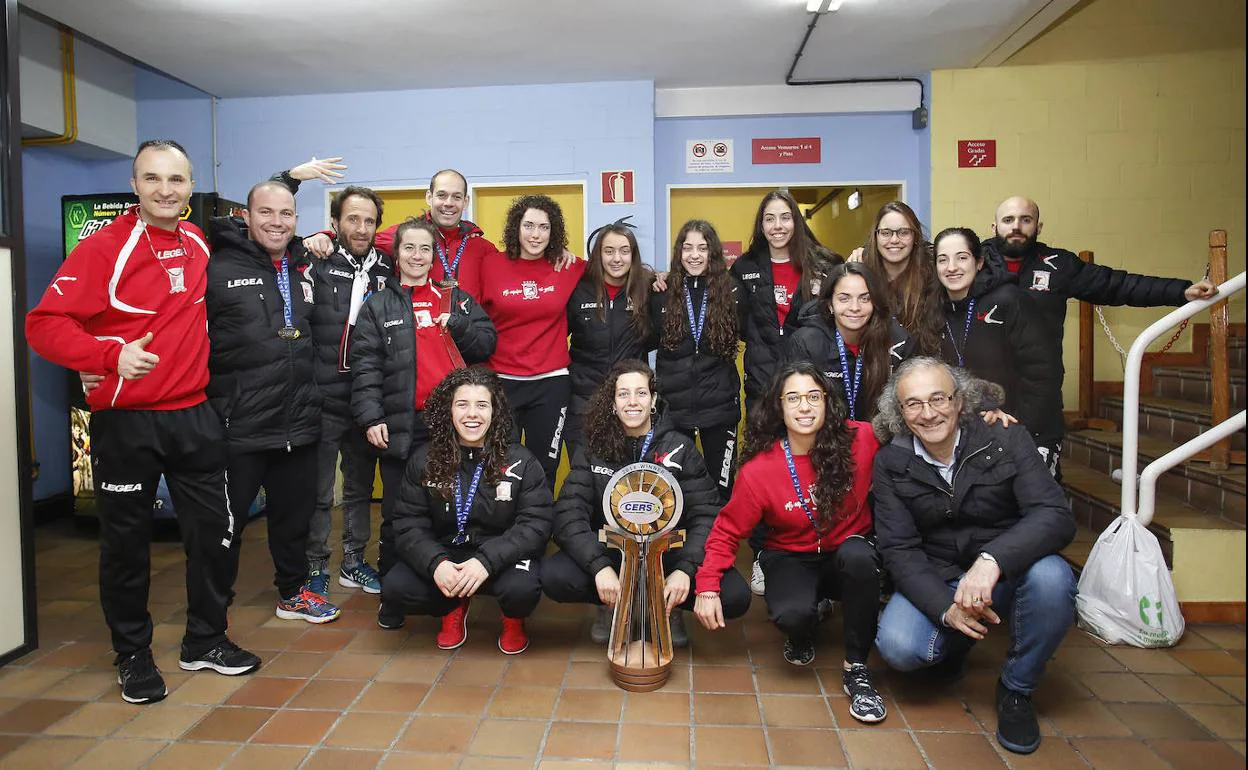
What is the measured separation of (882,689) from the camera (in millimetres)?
2504

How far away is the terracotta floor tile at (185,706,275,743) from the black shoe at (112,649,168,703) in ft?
0.74

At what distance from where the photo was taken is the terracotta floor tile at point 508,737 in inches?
85.4

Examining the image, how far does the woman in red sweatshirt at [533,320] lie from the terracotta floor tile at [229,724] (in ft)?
4.85

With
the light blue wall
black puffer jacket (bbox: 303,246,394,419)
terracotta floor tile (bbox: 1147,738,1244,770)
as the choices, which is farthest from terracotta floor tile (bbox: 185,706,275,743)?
the light blue wall

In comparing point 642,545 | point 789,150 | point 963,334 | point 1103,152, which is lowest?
point 642,545

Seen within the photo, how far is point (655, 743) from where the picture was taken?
2.20m

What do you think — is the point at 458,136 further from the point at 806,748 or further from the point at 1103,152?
the point at 806,748

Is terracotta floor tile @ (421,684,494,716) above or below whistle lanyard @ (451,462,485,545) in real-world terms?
below

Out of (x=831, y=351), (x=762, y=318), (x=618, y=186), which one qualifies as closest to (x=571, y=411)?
(x=762, y=318)

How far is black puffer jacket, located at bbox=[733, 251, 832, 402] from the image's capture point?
3355 millimetres

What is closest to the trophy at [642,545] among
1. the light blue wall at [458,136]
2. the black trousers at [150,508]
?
the black trousers at [150,508]

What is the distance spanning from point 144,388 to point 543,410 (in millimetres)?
1570

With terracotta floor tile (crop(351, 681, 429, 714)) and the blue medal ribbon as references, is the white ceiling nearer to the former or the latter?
the blue medal ribbon

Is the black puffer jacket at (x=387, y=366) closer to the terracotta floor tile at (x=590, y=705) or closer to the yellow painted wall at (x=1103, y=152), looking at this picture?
the terracotta floor tile at (x=590, y=705)
